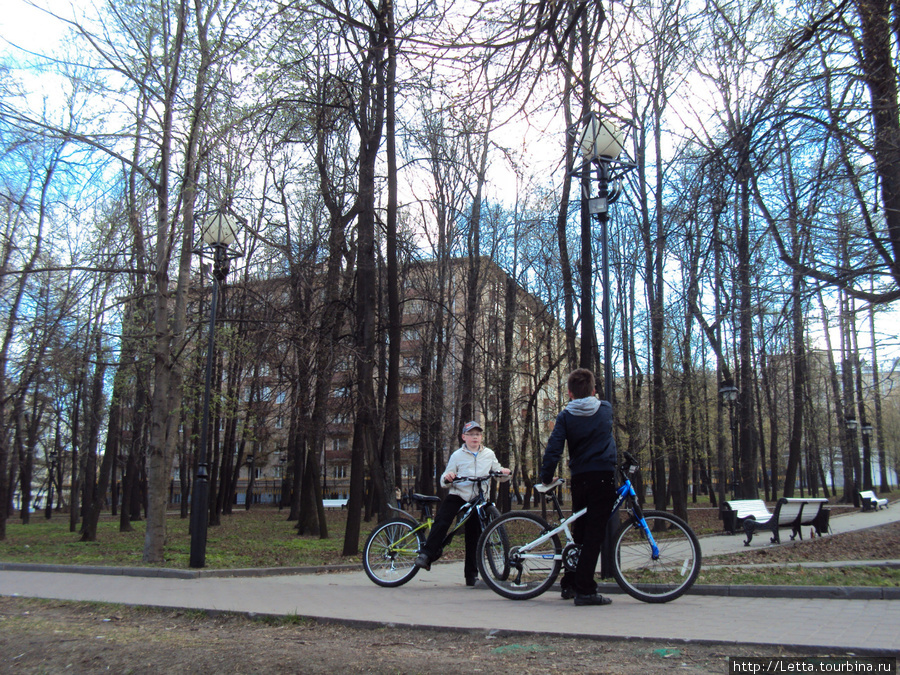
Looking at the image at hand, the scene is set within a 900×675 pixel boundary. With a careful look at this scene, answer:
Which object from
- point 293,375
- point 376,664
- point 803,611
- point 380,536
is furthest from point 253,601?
point 293,375

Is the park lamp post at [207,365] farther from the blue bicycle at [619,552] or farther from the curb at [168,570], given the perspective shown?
the blue bicycle at [619,552]

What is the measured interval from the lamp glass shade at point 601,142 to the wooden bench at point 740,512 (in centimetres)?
1043

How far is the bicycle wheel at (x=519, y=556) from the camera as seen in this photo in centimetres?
631

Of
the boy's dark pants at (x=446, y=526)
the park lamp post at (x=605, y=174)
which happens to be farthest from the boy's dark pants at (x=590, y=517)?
the boy's dark pants at (x=446, y=526)

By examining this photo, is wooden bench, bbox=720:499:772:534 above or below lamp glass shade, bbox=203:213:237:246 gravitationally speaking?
below

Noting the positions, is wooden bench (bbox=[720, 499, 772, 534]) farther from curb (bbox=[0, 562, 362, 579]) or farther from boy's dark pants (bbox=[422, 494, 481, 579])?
boy's dark pants (bbox=[422, 494, 481, 579])

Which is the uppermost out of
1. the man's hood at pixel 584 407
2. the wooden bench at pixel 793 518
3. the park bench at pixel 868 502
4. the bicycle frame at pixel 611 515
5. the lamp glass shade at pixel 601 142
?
the lamp glass shade at pixel 601 142

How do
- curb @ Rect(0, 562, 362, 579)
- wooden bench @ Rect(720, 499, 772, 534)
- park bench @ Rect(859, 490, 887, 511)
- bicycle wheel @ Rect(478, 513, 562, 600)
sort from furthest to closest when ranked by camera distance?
park bench @ Rect(859, 490, 887, 511) < wooden bench @ Rect(720, 499, 772, 534) < curb @ Rect(0, 562, 362, 579) < bicycle wheel @ Rect(478, 513, 562, 600)

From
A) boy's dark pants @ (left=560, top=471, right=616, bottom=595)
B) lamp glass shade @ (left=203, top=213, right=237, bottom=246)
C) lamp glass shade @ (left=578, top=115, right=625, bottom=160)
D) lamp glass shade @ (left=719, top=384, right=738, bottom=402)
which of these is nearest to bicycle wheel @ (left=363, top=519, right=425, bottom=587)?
boy's dark pants @ (left=560, top=471, right=616, bottom=595)

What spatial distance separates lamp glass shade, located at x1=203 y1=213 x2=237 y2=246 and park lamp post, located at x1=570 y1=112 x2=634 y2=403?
6.79 metres

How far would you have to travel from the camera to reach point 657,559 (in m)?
6.17

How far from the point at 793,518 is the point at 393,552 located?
10.3 m

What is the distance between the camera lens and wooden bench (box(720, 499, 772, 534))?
15.3 metres

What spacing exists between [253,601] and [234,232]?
7454 millimetres
